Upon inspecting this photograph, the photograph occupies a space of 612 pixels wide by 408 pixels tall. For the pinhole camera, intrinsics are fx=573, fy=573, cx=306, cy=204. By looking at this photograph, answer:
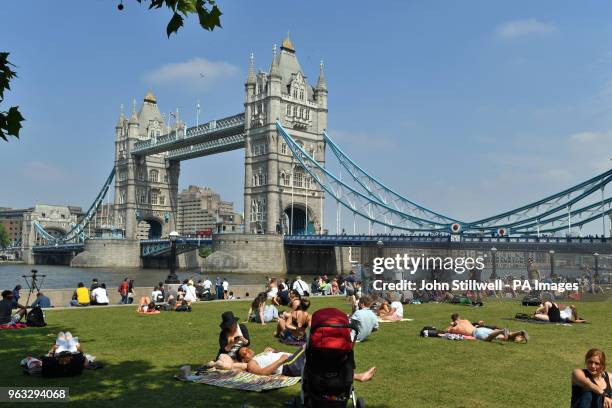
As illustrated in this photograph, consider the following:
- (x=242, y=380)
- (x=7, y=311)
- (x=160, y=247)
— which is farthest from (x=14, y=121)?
(x=160, y=247)

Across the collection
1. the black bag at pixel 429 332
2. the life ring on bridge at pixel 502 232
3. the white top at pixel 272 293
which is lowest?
the black bag at pixel 429 332

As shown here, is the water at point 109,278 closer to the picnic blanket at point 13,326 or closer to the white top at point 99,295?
the white top at point 99,295

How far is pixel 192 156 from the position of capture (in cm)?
9762

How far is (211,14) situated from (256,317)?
1060cm

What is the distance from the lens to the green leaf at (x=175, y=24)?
4.68 metres

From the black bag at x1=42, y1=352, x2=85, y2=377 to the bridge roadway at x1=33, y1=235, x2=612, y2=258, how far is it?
15707mm

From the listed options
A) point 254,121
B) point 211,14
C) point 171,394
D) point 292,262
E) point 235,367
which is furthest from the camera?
point 254,121

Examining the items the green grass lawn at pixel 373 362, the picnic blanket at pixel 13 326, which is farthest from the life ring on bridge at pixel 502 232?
the picnic blanket at pixel 13 326

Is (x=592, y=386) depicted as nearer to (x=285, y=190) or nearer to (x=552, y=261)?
(x=552, y=261)

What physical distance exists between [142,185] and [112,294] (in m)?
85.5

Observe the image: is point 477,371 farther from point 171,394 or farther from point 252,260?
point 252,260

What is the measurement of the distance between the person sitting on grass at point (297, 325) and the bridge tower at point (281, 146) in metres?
60.5

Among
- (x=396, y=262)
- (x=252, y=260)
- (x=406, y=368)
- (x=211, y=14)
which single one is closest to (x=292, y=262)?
(x=252, y=260)

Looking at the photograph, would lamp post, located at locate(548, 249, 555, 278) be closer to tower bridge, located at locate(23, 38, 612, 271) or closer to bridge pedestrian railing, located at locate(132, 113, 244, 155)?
tower bridge, located at locate(23, 38, 612, 271)
